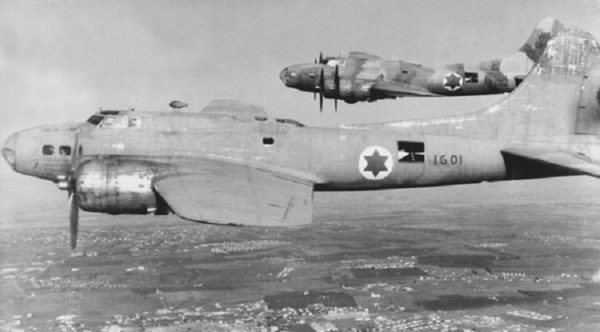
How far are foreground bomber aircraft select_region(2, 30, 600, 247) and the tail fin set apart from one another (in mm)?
13909

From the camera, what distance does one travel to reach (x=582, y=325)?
65.6m

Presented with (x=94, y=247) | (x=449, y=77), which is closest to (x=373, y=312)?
(x=449, y=77)

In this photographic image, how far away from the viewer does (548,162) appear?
588 inches

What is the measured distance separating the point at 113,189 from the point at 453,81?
21.5 m

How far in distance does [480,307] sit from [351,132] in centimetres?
6403

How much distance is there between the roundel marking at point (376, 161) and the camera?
53.0 feet

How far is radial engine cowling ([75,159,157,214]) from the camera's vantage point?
12469 millimetres

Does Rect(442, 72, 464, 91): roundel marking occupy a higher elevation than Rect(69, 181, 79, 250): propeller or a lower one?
higher

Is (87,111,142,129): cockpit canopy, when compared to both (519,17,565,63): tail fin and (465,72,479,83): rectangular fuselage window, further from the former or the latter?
(519,17,565,63): tail fin

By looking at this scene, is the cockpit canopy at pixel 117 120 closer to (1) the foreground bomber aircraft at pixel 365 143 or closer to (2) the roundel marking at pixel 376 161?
(1) the foreground bomber aircraft at pixel 365 143

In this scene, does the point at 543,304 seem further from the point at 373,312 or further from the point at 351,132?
the point at 351,132

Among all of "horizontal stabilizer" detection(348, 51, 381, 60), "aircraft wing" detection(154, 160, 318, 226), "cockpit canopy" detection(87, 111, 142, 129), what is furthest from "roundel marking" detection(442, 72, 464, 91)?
"cockpit canopy" detection(87, 111, 142, 129)

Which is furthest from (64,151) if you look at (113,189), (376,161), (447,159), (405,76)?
(405,76)

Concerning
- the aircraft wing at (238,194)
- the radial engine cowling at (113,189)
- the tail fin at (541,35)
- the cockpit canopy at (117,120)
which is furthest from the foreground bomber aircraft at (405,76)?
the radial engine cowling at (113,189)
